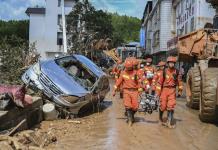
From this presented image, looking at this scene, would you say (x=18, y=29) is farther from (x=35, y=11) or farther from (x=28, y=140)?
(x=28, y=140)

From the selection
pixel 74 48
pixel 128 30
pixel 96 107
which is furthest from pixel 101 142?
pixel 128 30

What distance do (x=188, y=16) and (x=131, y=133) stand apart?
102 ft

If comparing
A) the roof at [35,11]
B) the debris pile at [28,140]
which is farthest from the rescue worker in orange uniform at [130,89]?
the roof at [35,11]

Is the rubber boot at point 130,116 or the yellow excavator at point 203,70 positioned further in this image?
the rubber boot at point 130,116

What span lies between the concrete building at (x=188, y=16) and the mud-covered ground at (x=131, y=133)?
17.0 meters

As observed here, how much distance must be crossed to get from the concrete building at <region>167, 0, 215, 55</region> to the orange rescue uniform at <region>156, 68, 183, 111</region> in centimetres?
1744

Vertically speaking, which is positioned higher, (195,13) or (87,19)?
(87,19)

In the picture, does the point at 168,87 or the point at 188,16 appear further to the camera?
the point at 188,16

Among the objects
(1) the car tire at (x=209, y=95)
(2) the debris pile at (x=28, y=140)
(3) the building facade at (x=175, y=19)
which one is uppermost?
(3) the building facade at (x=175, y=19)

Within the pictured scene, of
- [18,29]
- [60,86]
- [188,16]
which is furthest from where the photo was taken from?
[18,29]

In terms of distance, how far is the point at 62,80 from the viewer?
13.2m

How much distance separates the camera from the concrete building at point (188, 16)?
118 ft

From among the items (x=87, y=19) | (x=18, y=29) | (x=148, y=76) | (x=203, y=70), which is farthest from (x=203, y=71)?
(x=18, y=29)

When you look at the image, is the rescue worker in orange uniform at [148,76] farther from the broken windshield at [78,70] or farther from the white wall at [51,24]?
the white wall at [51,24]
